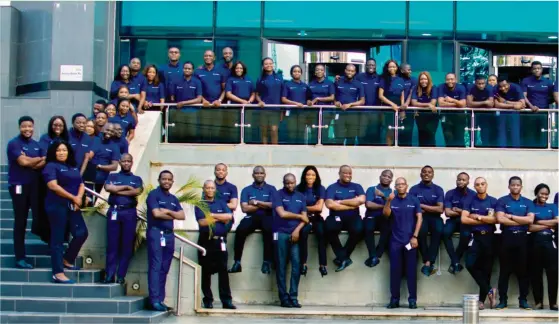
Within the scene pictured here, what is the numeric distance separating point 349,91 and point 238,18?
5.60m

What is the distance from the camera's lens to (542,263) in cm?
1622

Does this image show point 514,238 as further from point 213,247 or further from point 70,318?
point 70,318

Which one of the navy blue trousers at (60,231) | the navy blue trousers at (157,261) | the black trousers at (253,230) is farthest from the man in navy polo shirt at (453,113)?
the navy blue trousers at (60,231)

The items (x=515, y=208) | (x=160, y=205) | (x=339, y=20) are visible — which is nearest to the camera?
(x=160, y=205)

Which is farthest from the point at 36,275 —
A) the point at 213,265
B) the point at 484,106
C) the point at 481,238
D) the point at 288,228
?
the point at 484,106

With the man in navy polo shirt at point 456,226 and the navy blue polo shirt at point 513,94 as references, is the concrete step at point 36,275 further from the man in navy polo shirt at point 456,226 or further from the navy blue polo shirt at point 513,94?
the navy blue polo shirt at point 513,94

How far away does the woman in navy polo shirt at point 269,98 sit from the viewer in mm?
19922

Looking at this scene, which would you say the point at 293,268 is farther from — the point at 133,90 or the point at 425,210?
the point at 133,90

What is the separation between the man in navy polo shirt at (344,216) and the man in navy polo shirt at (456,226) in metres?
1.31

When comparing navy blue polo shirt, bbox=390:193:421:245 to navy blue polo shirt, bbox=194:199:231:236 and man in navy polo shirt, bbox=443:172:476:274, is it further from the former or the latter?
navy blue polo shirt, bbox=194:199:231:236

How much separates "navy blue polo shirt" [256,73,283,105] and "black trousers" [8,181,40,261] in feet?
19.7

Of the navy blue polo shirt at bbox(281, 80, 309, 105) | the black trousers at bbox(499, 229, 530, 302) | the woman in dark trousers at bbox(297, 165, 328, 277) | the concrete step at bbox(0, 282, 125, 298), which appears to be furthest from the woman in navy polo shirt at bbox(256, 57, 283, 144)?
the concrete step at bbox(0, 282, 125, 298)

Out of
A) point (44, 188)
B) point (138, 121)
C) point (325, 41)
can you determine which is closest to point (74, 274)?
point (44, 188)

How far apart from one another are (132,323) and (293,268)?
110 inches
